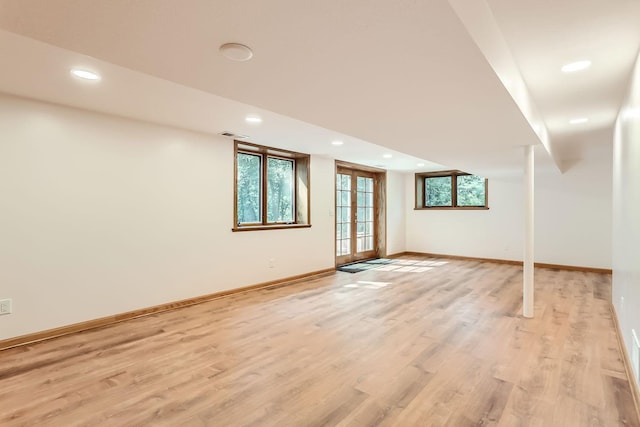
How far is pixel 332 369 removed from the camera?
2424mm

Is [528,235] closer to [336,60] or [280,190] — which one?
[336,60]

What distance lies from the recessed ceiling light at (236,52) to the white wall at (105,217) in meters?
2.56

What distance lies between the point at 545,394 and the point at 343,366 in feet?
4.25

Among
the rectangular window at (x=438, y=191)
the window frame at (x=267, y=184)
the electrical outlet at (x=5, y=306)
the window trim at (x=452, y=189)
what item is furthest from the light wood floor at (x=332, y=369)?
the rectangular window at (x=438, y=191)

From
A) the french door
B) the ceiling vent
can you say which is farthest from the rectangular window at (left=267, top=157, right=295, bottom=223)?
the french door

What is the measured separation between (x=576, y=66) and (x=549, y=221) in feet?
17.2

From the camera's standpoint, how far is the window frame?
15.2 feet

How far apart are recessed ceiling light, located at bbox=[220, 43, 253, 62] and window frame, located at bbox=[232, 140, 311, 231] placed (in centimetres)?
310

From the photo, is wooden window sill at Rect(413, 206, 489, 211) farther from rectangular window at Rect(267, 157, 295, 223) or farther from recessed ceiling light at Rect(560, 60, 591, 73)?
recessed ceiling light at Rect(560, 60, 591, 73)

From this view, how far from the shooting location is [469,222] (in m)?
7.55

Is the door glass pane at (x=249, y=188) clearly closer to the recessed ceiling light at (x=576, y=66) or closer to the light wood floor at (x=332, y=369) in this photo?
the light wood floor at (x=332, y=369)

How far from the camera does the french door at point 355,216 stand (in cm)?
678

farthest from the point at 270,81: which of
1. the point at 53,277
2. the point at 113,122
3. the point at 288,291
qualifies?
the point at 288,291

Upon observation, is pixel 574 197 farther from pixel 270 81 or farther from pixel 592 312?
pixel 270 81
